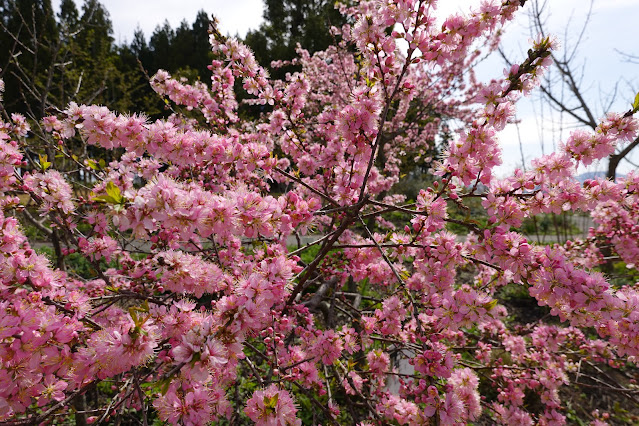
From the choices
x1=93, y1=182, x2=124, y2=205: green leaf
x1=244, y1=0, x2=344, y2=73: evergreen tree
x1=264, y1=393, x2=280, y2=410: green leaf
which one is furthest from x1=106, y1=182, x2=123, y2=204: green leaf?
x1=244, y1=0, x2=344, y2=73: evergreen tree

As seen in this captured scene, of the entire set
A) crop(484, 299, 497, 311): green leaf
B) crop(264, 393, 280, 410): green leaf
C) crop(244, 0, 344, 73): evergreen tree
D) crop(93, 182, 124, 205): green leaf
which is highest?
crop(244, 0, 344, 73): evergreen tree

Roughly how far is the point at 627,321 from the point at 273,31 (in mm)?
24730

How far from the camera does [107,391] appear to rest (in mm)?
3787

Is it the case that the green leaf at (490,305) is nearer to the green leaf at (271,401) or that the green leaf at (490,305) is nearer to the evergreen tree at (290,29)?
the green leaf at (271,401)

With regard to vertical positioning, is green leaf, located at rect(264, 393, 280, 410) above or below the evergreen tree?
below

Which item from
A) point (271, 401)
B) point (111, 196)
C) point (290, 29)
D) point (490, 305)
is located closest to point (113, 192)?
point (111, 196)

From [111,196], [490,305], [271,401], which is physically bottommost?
[271,401]

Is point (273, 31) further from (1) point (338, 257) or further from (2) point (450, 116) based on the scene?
(1) point (338, 257)

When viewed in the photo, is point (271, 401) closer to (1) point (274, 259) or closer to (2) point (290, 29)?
(1) point (274, 259)

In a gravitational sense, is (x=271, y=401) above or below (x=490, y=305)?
below

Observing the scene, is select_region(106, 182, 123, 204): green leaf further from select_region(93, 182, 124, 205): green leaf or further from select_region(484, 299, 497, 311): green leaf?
select_region(484, 299, 497, 311): green leaf

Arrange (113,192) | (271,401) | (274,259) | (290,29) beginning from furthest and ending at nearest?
(290,29) < (274,259) < (271,401) < (113,192)

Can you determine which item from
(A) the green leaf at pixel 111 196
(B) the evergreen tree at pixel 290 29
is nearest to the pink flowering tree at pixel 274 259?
(A) the green leaf at pixel 111 196

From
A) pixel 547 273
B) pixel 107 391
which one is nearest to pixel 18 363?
pixel 547 273
